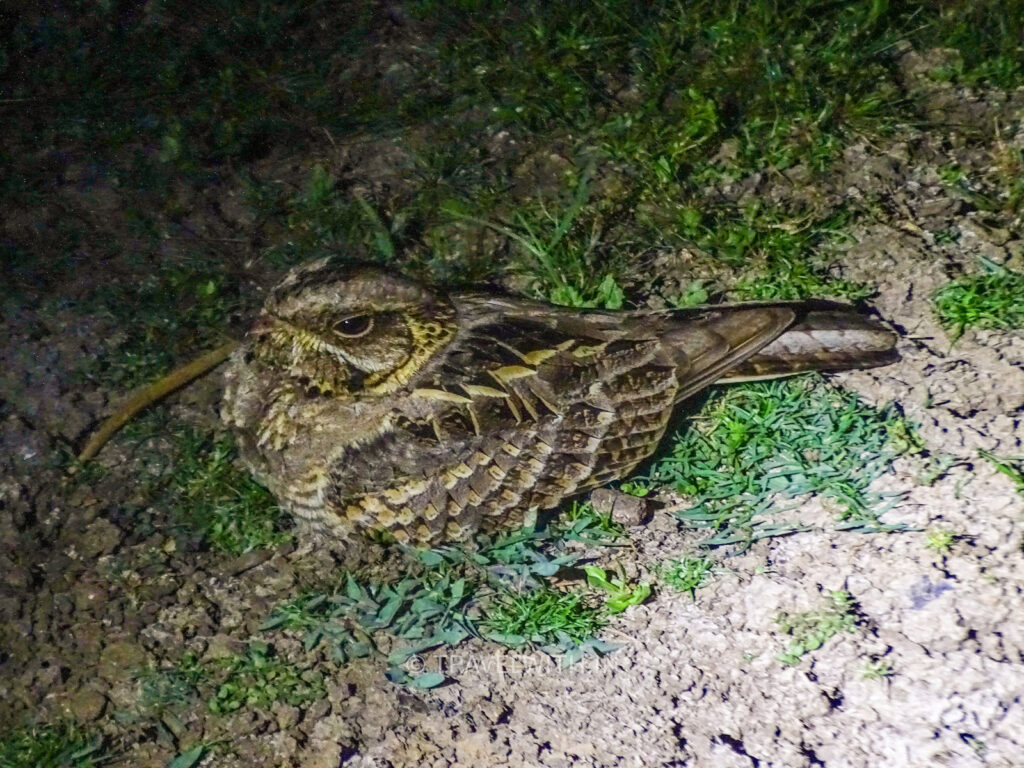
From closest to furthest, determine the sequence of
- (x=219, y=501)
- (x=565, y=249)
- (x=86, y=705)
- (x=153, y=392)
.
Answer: (x=86, y=705)
(x=219, y=501)
(x=153, y=392)
(x=565, y=249)

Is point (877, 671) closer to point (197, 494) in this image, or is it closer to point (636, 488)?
point (636, 488)

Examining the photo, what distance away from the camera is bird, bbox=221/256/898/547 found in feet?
9.89

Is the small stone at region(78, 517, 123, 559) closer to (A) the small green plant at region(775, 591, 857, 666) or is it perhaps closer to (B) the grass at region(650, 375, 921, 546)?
(B) the grass at region(650, 375, 921, 546)

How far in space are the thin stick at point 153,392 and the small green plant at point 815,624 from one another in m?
2.08

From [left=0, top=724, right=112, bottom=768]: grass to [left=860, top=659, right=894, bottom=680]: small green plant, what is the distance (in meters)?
1.96

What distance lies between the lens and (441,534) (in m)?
3.04

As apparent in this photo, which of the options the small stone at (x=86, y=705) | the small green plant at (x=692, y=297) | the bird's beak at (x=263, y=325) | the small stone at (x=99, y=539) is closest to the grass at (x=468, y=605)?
the small stone at (x=86, y=705)

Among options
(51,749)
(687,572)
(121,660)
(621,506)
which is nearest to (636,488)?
(621,506)

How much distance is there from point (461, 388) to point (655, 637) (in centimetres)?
94

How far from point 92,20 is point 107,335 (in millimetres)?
1703

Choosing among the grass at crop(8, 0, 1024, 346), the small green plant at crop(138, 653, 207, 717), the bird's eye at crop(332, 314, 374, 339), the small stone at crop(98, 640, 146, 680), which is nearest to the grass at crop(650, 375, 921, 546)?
the grass at crop(8, 0, 1024, 346)

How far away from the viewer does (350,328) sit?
10.1 feet

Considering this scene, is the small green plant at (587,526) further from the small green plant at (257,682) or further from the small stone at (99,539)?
the small stone at (99,539)

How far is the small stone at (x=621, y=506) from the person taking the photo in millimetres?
3047
